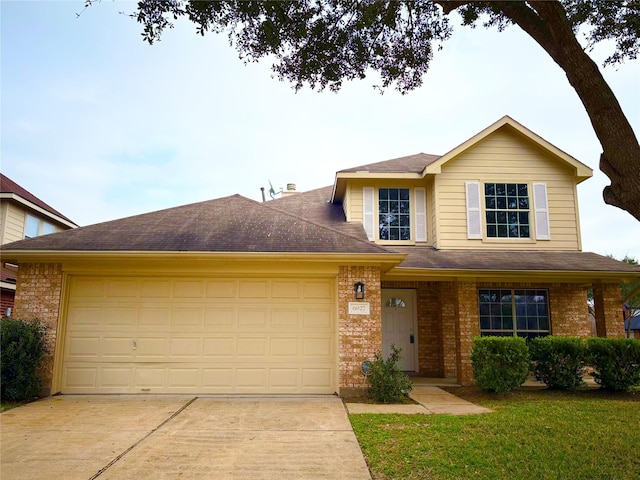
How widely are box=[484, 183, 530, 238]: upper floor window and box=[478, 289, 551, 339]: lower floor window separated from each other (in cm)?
168

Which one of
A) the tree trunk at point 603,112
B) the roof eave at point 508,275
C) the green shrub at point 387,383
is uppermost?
the tree trunk at point 603,112

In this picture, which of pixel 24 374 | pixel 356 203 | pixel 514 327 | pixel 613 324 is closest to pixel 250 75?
pixel 356 203

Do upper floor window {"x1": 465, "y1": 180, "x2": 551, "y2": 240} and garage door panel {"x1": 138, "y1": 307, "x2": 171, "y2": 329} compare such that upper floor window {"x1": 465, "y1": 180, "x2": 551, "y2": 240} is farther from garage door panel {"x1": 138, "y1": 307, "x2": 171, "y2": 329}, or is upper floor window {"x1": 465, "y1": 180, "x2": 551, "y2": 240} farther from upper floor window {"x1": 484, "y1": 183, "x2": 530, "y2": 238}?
garage door panel {"x1": 138, "y1": 307, "x2": 171, "y2": 329}

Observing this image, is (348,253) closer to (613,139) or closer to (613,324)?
(613,139)

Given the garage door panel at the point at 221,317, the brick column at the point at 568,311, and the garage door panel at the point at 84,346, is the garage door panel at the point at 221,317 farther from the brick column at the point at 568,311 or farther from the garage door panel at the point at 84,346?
the brick column at the point at 568,311

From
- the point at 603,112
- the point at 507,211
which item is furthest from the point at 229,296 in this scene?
the point at 507,211

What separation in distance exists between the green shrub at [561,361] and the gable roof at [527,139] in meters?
5.33

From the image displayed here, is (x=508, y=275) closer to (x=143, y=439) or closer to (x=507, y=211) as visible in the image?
(x=507, y=211)

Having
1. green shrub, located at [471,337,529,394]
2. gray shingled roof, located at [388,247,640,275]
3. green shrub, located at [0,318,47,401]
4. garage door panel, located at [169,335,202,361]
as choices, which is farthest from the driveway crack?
green shrub, located at [471,337,529,394]

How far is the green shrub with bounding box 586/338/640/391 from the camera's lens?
9.55m

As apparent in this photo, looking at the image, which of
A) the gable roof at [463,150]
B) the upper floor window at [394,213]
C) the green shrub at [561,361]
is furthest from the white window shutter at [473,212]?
the green shrub at [561,361]

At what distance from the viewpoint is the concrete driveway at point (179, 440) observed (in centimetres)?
498

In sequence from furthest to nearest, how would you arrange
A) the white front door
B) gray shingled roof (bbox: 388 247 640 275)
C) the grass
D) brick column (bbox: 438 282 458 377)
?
the white front door < brick column (bbox: 438 282 458 377) < gray shingled roof (bbox: 388 247 640 275) < the grass

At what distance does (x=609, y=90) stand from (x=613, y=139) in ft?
2.09
